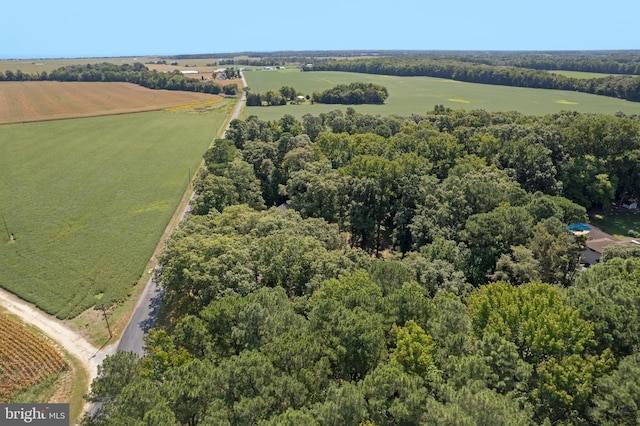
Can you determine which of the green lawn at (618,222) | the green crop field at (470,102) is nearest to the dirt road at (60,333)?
the green lawn at (618,222)

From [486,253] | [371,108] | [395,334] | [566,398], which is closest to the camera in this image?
[566,398]

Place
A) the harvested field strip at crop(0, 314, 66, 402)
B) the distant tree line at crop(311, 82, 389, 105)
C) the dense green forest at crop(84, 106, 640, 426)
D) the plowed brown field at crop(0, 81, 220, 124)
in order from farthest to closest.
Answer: the distant tree line at crop(311, 82, 389, 105)
the plowed brown field at crop(0, 81, 220, 124)
the harvested field strip at crop(0, 314, 66, 402)
the dense green forest at crop(84, 106, 640, 426)

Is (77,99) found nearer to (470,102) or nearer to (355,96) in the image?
(355,96)

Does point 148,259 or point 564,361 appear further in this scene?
point 148,259

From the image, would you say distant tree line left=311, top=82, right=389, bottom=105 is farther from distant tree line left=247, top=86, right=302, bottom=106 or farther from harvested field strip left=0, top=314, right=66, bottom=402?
harvested field strip left=0, top=314, right=66, bottom=402

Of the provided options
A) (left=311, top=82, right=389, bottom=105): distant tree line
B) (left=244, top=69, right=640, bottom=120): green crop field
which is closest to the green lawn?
(left=244, top=69, right=640, bottom=120): green crop field

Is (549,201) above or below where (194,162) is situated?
above

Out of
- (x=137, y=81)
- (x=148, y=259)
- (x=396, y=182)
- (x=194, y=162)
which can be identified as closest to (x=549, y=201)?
(x=396, y=182)

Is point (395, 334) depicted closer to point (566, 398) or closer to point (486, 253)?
point (566, 398)
